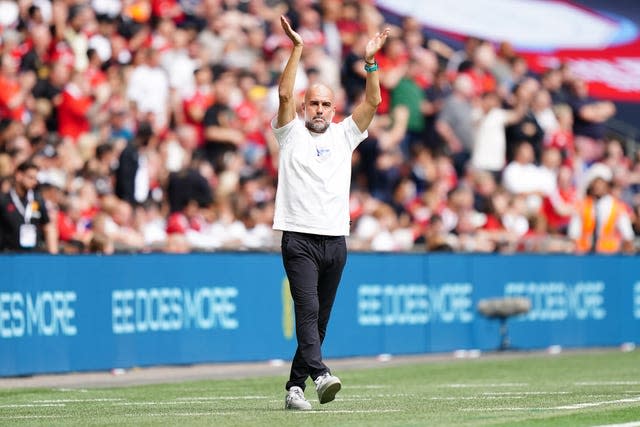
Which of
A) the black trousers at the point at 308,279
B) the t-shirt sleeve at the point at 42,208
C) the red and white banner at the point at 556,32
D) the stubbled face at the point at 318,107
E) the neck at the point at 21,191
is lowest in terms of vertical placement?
the black trousers at the point at 308,279

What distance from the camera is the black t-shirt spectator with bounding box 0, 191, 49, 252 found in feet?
57.5

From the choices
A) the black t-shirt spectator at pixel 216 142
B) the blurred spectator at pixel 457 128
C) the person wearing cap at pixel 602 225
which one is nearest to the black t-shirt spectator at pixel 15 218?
the black t-shirt spectator at pixel 216 142

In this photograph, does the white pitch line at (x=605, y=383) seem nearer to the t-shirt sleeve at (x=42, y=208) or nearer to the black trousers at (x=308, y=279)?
the black trousers at (x=308, y=279)

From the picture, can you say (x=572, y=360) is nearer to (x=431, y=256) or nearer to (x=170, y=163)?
(x=431, y=256)

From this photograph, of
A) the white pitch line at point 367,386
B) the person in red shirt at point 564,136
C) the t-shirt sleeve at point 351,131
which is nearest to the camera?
the t-shirt sleeve at point 351,131

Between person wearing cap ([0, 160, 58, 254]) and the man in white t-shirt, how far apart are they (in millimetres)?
6201

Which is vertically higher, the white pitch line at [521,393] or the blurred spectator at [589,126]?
the blurred spectator at [589,126]

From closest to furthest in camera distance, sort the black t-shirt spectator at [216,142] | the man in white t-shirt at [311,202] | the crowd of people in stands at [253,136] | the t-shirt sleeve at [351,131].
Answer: the man in white t-shirt at [311,202] < the t-shirt sleeve at [351,131] < the crowd of people in stands at [253,136] < the black t-shirt spectator at [216,142]

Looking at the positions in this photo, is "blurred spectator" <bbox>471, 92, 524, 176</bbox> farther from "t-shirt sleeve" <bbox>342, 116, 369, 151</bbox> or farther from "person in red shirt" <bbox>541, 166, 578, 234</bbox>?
"t-shirt sleeve" <bbox>342, 116, 369, 151</bbox>

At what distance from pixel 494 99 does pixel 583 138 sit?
302 cm

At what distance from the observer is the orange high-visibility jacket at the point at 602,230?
24219mm

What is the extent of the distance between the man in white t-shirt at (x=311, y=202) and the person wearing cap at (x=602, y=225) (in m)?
12.5

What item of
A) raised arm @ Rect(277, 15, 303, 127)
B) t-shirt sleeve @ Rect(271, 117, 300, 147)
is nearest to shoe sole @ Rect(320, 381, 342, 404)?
t-shirt sleeve @ Rect(271, 117, 300, 147)

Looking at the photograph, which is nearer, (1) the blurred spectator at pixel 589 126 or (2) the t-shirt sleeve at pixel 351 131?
(2) the t-shirt sleeve at pixel 351 131
